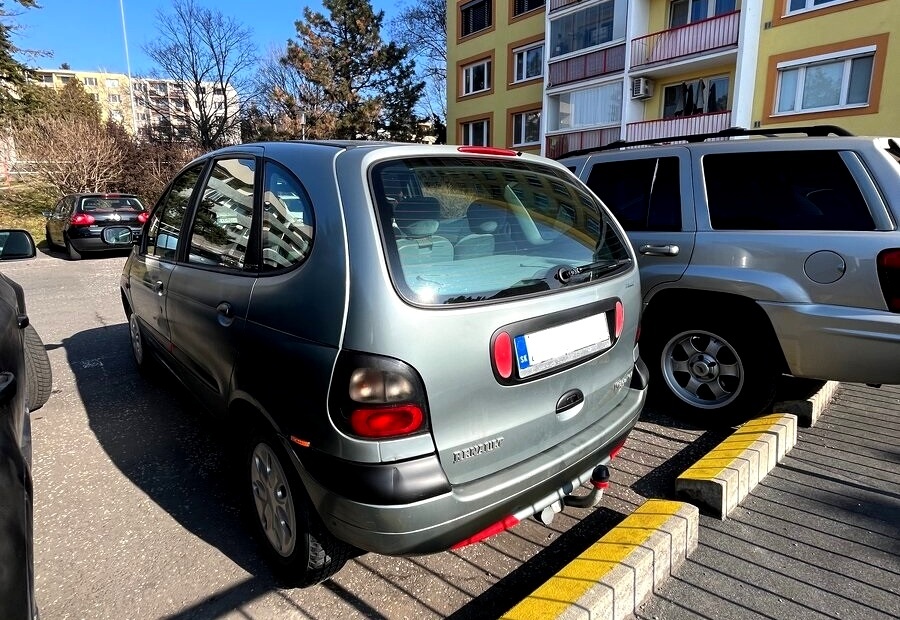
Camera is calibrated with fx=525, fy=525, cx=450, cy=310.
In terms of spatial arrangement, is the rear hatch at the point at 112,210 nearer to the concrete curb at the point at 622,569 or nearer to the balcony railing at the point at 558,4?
the concrete curb at the point at 622,569

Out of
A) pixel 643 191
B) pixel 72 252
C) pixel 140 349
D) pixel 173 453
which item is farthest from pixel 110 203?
pixel 643 191

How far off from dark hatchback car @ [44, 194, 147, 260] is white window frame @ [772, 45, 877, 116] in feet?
58.0

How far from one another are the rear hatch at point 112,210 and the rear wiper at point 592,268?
45.3 ft

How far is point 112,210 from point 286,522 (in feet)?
46.7

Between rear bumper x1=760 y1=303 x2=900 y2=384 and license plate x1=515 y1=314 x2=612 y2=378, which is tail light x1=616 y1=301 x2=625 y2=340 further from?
rear bumper x1=760 y1=303 x2=900 y2=384

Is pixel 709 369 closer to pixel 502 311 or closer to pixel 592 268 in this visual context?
pixel 592 268

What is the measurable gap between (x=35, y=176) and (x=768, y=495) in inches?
1058

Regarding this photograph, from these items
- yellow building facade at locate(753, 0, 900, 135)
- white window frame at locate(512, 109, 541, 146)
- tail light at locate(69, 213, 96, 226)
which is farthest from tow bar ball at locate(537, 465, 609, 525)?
white window frame at locate(512, 109, 541, 146)

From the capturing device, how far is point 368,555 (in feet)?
7.82

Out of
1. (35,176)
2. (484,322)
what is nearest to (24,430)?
(484,322)

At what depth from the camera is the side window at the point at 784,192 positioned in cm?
304

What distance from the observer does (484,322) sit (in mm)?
1786

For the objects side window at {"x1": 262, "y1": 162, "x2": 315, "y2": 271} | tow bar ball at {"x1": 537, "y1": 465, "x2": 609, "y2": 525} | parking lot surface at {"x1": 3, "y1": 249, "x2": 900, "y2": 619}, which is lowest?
parking lot surface at {"x1": 3, "y1": 249, "x2": 900, "y2": 619}

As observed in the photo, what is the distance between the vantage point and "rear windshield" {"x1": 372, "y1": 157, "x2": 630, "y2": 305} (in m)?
1.81
